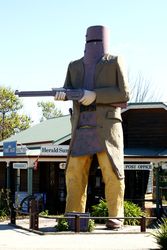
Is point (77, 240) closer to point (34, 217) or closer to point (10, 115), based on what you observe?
point (34, 217)

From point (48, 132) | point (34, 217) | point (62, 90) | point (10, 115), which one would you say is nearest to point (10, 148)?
point (48, 132)

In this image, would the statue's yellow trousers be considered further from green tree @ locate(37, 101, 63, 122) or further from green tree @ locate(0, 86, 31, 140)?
green tree @ locate(37, 101, 63, 122)

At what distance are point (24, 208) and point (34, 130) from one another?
10.1 meters

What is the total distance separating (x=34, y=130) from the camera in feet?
97.1

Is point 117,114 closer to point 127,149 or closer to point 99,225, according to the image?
point 99,225

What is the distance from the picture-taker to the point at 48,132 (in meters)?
27.2

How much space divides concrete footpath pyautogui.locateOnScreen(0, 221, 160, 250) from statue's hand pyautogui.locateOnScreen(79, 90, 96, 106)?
3274mm

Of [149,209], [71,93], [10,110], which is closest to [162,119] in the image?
[149,209]

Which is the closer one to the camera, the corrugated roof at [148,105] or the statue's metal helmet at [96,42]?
the statue's metal helmet at [96,42]

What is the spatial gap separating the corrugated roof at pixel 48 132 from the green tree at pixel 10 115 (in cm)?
1893

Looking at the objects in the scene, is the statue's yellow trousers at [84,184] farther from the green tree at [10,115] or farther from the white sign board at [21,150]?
the green tree at [10,115]

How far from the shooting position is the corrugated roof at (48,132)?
83.2ft

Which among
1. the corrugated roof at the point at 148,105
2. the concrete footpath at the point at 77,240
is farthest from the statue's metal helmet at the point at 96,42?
the corrugated roof at the point at 148,105

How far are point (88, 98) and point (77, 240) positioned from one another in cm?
363
